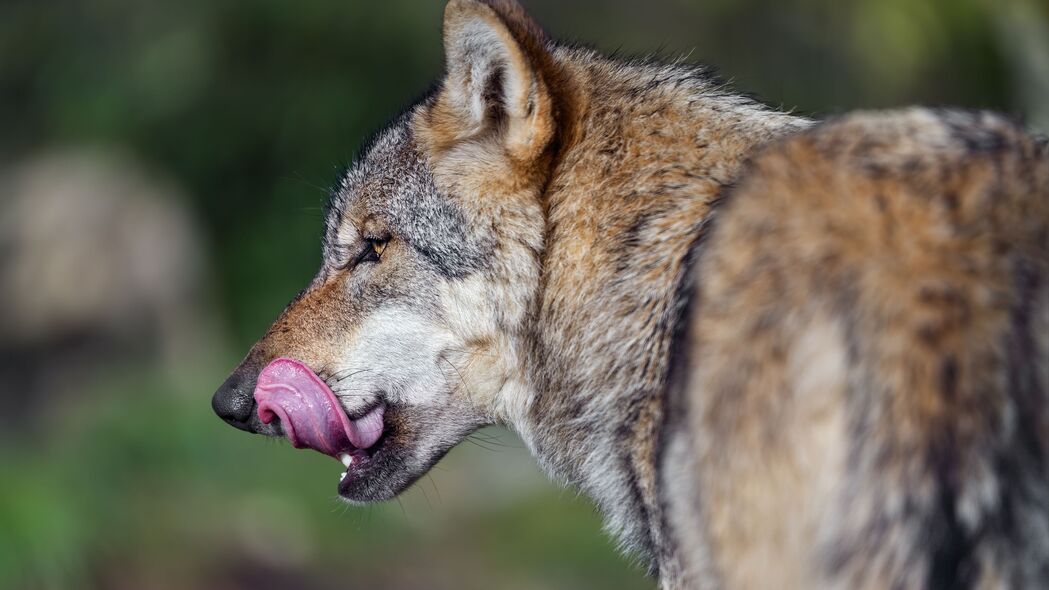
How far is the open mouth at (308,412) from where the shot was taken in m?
3.49

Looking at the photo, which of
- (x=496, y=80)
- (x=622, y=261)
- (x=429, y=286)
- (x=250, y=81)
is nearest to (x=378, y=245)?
(x=429, y=286)

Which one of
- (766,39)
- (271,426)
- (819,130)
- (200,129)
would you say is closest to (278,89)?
(200,129)

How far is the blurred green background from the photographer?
7.48 m

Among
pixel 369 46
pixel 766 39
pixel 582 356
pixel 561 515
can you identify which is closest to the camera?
pixel 582 356

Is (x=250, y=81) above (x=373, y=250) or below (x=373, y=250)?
below

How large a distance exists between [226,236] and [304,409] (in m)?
9.54

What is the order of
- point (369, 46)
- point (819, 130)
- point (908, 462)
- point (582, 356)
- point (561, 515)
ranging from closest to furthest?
1. point (908, 462)
2. point (819, 130)
3. point (582, 356)
4. point (561, 515)
5. point (369, 46)

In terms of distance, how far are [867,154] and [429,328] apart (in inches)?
54.2

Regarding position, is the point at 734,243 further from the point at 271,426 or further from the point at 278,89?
the point at 278,89

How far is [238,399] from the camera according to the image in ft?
11.8

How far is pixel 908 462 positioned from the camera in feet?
7.18

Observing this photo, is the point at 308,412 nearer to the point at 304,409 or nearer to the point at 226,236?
the point at 304,409

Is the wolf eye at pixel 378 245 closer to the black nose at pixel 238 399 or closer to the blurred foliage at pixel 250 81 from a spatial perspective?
the black nose at pixel 238 399

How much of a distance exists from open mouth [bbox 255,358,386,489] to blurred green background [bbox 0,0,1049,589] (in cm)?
280
